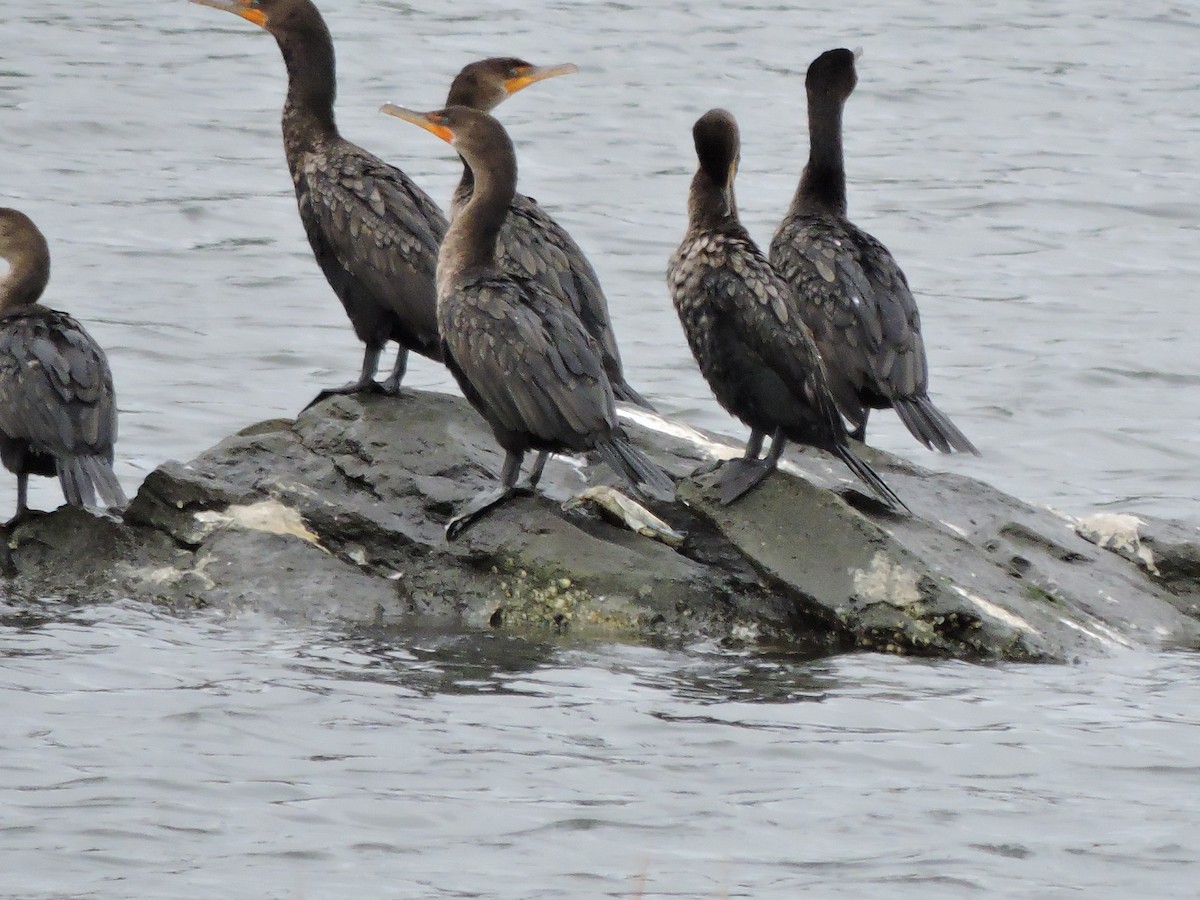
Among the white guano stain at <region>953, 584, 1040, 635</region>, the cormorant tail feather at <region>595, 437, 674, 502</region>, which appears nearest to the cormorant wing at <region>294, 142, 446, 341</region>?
the cormorant tail feather at <region>595, 437, 674, 502</region>

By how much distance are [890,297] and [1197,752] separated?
8.75 feet

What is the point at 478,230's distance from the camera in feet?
24.2

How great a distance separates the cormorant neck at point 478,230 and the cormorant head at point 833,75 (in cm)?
223

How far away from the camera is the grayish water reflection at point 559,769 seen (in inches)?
201

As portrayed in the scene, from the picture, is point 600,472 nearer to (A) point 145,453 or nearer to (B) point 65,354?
(B) point 65,354

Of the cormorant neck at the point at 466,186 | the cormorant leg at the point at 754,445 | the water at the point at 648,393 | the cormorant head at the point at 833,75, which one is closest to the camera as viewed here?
the water at the point at 648,393

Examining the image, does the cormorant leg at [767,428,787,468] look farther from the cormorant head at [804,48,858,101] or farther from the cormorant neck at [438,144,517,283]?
the cormorant head at [804,48,858,101]

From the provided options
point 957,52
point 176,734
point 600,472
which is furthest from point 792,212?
point 957,52

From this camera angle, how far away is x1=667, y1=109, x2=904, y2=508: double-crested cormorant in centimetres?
697

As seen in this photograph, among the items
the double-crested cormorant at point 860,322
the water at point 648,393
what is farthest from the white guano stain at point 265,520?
the double-crested cormorant at point 860,322

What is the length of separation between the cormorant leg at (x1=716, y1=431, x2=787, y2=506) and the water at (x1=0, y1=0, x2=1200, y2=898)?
22.3 inches

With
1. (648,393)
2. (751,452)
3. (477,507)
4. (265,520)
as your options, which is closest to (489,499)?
(477,507)

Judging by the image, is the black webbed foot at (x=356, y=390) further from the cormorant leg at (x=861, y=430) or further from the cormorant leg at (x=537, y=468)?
the cormorant leg at (x=861, y=430)

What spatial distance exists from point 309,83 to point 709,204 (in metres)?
2.05
